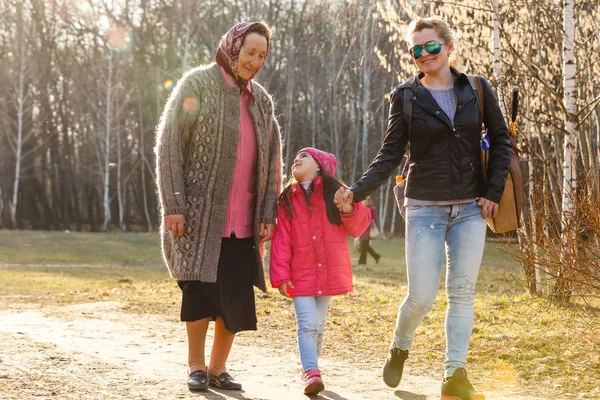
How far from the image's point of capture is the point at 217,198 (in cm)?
532

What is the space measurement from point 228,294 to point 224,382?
0.57 meters

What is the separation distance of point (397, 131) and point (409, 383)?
1.81 metres

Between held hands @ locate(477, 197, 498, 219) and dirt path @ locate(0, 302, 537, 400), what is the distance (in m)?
1.26

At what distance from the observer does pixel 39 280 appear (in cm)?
1697

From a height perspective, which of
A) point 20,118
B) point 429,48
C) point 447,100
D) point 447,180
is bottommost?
point 447,180

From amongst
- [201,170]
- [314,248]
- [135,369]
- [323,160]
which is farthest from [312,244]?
[135,369]

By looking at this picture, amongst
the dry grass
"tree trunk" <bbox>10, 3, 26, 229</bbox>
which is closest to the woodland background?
"tree trunk" <bbox>10, 3, 26, 229</bbox>

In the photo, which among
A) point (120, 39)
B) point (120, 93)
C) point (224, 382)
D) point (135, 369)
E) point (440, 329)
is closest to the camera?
point (224, 382)

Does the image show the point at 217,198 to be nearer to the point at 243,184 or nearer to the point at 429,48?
the point at 243,184

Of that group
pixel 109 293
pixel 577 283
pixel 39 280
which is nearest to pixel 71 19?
pixel 39 280

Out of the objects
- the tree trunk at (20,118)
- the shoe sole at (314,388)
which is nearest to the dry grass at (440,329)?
the shoe sole at (314,388)

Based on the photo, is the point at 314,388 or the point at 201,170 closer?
the point at 314,388

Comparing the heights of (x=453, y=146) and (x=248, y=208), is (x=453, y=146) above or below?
above

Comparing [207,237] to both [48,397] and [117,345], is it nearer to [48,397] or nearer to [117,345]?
[48,397]
